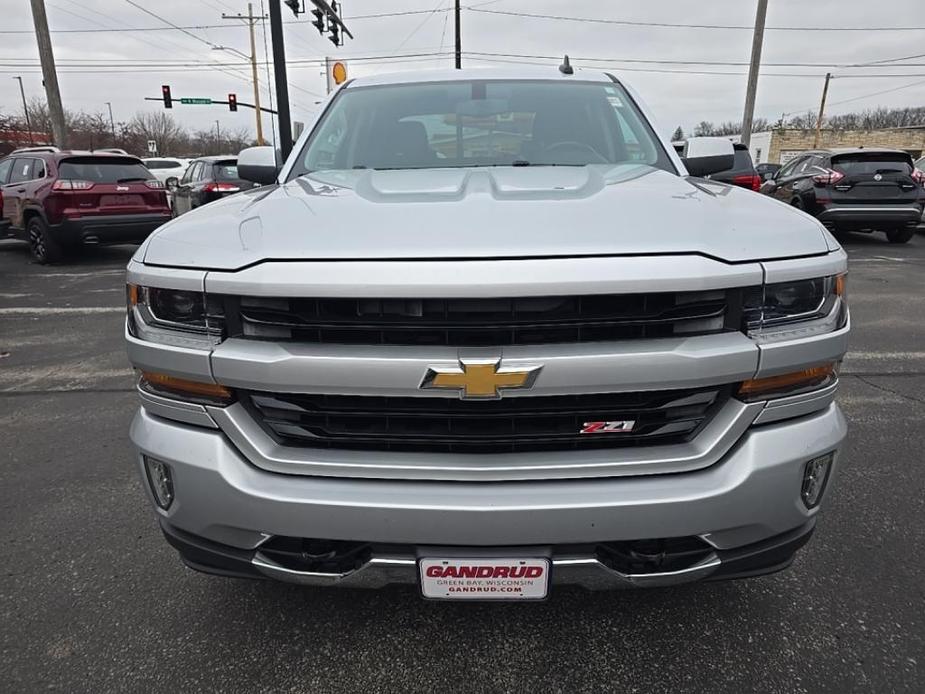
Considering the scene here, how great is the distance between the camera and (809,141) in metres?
58.0

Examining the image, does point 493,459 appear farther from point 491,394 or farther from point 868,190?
point 868,190

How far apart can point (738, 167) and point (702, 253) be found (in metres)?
9.80

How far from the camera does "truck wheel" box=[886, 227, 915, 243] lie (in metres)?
11.3

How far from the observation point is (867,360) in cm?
494

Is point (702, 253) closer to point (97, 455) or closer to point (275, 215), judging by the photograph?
point (275, 215)

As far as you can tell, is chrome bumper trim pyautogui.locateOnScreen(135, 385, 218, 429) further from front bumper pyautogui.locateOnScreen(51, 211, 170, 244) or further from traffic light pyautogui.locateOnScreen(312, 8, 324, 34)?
traffic light pyautogui.locateOnScreen(312, 8, 324, 34)

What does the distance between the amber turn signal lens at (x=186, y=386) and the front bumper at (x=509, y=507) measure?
0.10m

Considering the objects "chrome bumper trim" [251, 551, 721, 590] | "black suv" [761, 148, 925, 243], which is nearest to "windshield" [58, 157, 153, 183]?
"chrome bumper trim" [251, 551, 721, 590]

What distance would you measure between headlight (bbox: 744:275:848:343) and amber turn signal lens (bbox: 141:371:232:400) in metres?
1.33

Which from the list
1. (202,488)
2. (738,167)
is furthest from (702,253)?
(738,167)

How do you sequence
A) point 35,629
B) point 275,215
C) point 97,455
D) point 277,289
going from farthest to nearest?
point 97,455 → point 35,629 → point 275,215 → point 277,289

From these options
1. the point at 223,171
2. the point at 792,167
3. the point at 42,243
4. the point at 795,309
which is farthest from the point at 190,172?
the point at 795,309

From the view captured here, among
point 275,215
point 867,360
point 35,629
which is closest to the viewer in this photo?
point 275,215

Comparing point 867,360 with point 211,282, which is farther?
point 867,360
